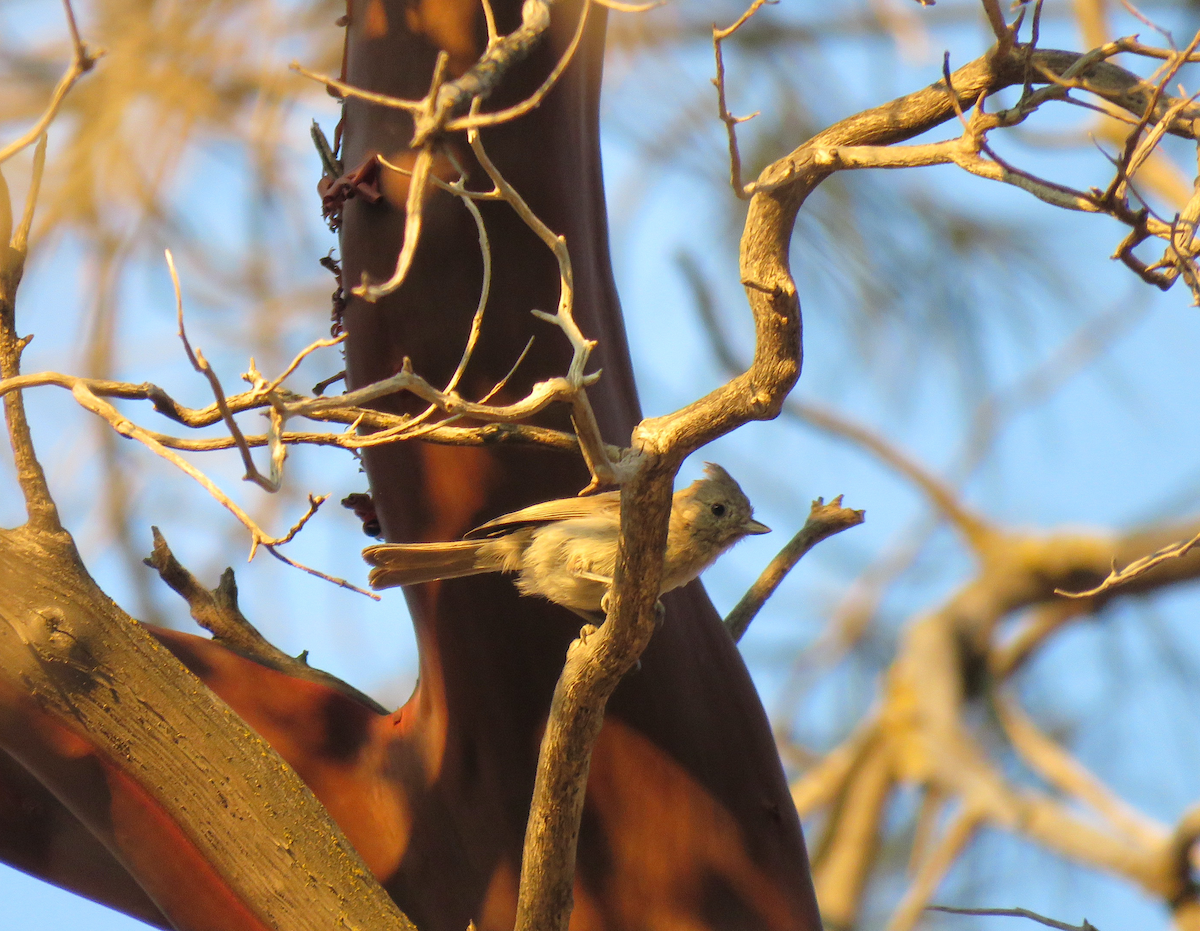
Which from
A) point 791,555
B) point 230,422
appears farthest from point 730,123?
point 791,555

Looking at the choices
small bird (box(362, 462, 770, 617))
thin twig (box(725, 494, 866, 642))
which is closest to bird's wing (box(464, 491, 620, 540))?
small bird (box(362, 462, 770, 617))

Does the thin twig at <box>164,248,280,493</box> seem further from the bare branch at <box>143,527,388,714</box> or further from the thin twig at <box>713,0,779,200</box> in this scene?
the bare branch at <box>143,527,388,714</box>

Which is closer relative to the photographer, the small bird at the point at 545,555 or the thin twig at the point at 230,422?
the thin twig at the point at 230,422

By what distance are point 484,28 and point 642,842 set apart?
A: 1824 millimetres

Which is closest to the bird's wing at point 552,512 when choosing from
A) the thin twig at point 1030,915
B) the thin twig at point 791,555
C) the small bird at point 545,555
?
the small bird at point 545,555

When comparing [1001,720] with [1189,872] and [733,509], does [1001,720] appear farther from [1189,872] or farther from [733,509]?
[733,509]

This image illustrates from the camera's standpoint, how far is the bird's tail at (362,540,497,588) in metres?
2.59

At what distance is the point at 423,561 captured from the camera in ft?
8.61

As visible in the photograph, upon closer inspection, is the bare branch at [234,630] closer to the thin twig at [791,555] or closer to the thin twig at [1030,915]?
the thin twig at [791,555]

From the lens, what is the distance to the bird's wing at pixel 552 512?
2554 millimetres

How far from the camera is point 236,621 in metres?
2.94

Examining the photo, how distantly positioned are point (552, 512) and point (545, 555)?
103 mm

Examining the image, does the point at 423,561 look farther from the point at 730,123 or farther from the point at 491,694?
the point at 730,123

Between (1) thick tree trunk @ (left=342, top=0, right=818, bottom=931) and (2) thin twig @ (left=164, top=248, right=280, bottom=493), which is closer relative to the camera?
(2) thin twig @ (left=164, top=248, right=280, bottom=493)
